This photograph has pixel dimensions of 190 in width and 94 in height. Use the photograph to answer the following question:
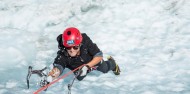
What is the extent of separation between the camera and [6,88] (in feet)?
18.1

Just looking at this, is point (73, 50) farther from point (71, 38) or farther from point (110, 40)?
point (110, 40)

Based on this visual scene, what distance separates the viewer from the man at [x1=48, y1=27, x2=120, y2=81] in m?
5.11

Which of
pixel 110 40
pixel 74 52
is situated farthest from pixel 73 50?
pixel 110 40

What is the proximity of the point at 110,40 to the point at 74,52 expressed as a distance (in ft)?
7.05

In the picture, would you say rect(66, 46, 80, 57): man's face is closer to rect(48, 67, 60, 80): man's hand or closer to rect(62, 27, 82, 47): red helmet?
rect(62, 27, 82, 47): red helmet

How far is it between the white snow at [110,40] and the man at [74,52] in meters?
0.43

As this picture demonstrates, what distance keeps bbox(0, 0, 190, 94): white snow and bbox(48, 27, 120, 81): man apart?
0.43m

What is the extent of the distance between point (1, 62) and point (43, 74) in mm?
2033

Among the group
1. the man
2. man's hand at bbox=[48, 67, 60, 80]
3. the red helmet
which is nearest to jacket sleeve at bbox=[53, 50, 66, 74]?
the man

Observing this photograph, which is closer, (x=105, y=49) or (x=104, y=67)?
(x=104, y=67)

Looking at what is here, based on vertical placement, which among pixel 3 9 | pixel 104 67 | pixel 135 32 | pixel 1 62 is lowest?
pixel 104 67

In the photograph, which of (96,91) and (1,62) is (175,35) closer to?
(96,91)

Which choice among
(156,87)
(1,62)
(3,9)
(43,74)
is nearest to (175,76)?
(156,87)

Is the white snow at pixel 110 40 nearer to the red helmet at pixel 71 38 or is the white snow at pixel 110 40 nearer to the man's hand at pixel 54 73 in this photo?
the man's hand at pixel 54 73
